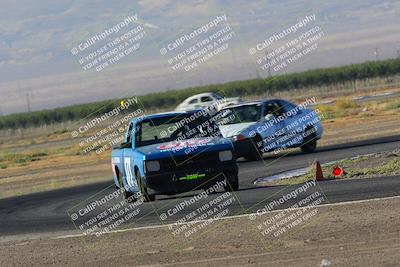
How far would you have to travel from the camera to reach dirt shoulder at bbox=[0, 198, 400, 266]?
10.8m

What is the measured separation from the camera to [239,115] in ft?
86.5

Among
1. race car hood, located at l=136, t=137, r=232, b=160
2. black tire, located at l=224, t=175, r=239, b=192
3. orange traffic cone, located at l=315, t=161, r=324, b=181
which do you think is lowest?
orange traffic cone, located at l=315, t=161, r=324, b=181

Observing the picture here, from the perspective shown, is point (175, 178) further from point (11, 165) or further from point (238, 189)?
point (11, 165)

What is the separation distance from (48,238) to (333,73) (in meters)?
95.4

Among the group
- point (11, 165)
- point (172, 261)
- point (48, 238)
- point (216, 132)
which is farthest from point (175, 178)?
point (11, 165)

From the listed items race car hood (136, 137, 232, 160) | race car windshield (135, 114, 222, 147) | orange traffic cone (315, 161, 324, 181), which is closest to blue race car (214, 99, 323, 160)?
orange traffic cone (315, 161, 324, 181)

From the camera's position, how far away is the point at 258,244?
12.0 metres

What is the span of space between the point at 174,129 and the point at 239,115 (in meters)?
8.34

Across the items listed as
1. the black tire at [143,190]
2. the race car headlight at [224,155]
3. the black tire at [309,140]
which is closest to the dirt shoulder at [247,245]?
the black tire at [143,190]

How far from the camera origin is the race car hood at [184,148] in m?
17.2

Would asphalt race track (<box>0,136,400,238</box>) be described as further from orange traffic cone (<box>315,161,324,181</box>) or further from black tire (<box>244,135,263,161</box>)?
black tire (<box>244,135,263,161</box>)

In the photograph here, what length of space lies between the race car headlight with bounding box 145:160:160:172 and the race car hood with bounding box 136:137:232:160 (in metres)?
0.07

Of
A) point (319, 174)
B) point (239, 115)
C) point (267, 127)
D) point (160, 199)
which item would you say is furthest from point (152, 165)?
point (239, 115)

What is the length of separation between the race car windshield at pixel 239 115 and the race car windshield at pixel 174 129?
7548 millimetres
